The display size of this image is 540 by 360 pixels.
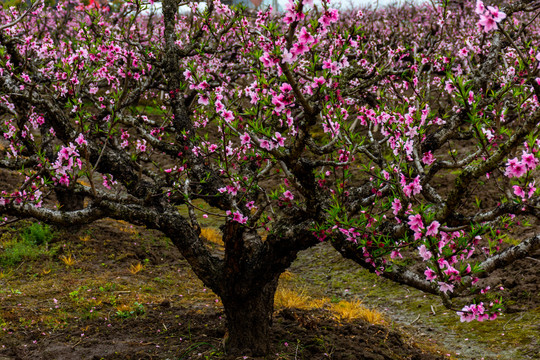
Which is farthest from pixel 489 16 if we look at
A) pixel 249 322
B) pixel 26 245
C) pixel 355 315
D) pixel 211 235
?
pixel 211 235

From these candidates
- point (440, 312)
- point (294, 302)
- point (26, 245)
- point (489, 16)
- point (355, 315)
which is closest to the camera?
point (489, 16)

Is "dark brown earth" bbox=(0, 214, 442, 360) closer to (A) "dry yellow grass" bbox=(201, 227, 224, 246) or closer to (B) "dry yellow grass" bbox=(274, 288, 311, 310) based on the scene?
(B) "dry yellow grass" bbox=(274, 288, 311, 310)

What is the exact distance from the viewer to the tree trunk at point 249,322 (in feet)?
13.3

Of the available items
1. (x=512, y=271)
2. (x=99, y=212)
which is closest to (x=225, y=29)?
(x=99, y=212)

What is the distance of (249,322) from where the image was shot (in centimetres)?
412

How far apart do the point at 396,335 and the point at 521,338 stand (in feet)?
5.15

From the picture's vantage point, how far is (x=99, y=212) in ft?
12.4

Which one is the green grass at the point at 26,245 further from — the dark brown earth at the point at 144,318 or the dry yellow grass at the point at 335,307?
the dry yellow grass at the point at 335,307

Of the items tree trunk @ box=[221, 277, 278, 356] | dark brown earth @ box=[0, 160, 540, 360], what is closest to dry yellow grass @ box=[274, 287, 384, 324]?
dark brown earth @ box=[0, 160, 540, 360]

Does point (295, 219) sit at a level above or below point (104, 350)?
above

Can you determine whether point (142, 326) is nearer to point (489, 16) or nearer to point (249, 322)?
point (249, 322)

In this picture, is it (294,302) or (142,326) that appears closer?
(142,326)

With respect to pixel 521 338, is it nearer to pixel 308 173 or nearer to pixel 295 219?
pixel 295 219

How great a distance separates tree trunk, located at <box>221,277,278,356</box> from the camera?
13.3 ft
